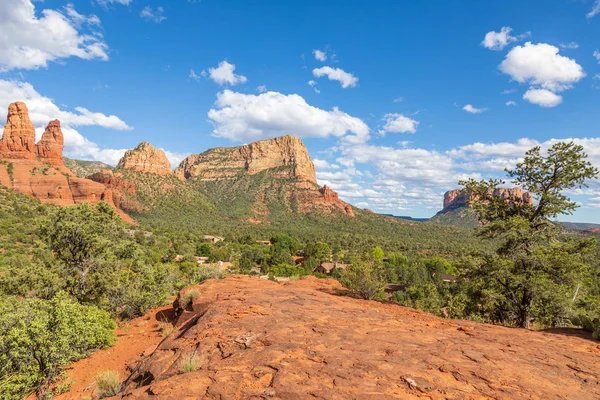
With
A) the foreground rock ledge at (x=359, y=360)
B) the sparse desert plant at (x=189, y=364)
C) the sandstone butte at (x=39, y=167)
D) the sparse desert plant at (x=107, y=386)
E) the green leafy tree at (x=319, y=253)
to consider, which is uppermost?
the sandstone butte at (x=39, y=167)

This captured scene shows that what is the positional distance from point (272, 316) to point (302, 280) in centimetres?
729

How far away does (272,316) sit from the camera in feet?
25.9

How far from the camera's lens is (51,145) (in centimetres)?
8281

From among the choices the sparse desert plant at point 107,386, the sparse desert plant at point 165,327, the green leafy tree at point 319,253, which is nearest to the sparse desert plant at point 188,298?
the sparse desert plant at point 165,327

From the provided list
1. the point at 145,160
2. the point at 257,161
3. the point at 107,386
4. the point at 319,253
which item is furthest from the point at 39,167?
the point at 107,386

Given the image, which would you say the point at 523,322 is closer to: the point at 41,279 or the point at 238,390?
the point at 238,390

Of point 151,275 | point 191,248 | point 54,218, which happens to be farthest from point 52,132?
point 151,275

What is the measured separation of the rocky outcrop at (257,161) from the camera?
14750cm

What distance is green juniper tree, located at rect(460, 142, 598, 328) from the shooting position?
10.9 m

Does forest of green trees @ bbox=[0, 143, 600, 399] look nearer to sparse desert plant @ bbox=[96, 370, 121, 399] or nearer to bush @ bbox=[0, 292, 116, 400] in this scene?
bush @ bbox=[0, 292, 116, 400]

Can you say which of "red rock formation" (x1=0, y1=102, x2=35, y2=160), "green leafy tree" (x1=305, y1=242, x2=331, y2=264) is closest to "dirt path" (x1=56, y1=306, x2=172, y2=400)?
"green leafy tree" (x1=305, y1=242, x2=331, y2=264)

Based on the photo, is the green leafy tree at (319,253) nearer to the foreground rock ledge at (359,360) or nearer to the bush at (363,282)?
the bush at (363,282)

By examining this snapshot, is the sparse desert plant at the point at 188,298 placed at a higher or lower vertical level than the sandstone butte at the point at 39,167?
lower

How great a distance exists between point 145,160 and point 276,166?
59.7 meters
